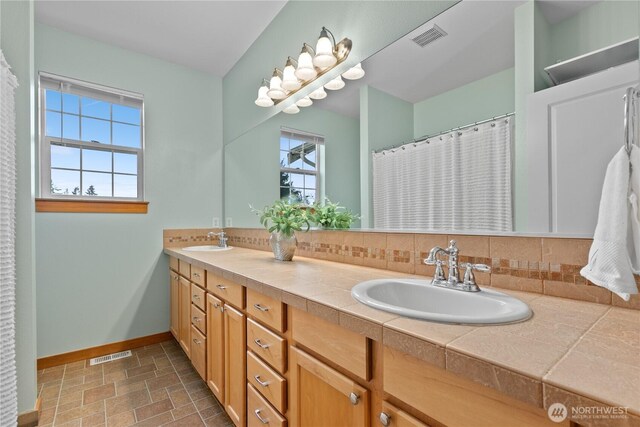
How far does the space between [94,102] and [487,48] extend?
9.41ft

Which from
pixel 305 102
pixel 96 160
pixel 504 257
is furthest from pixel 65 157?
pixel 504 257

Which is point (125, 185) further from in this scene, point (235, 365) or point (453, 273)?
point (453, 273)

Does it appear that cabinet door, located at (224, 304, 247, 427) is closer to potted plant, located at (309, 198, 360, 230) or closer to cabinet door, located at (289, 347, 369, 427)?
cabinet door, located at (289, 347, 369, 427)

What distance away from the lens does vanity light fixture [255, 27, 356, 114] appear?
5.69 ft

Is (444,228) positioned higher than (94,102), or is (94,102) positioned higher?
(94,102)

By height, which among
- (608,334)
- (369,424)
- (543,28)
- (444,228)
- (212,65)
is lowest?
A: (369,424)

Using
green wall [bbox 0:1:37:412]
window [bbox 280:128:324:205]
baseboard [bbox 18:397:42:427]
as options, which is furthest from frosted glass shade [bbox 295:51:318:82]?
baseboard [bbox 18:397:42:427]

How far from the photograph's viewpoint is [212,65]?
2.92 meters

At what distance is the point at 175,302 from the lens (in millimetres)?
2527

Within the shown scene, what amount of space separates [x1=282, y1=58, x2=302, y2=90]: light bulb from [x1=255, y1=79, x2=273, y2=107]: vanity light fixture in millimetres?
277

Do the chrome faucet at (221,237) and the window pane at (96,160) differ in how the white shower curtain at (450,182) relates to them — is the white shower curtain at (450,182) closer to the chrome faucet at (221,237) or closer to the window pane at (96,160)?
the chrome faucet at (221,237)

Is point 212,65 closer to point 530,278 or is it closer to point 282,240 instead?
point 282,240

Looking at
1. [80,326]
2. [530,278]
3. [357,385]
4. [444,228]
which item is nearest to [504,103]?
[444,228]

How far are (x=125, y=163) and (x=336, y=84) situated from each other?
78.8 inches
